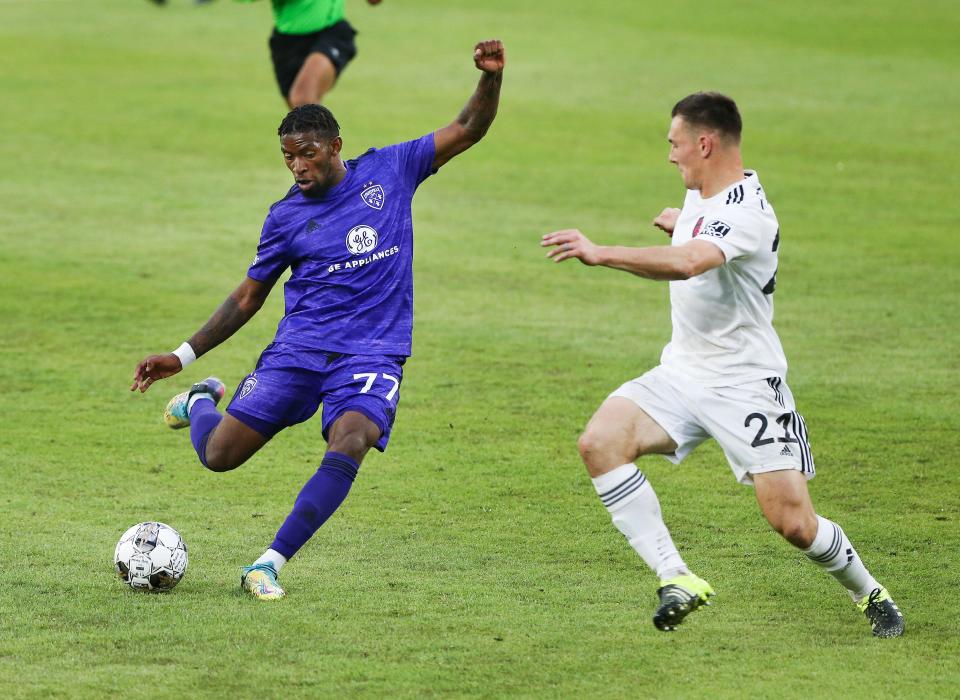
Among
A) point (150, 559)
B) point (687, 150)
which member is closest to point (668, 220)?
point (687, 150)

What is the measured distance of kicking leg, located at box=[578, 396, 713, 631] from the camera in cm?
591

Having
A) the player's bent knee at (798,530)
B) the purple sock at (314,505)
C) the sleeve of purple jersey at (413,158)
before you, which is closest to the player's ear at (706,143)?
the player's bent knee at (798,530)

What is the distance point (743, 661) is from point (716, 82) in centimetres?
1700

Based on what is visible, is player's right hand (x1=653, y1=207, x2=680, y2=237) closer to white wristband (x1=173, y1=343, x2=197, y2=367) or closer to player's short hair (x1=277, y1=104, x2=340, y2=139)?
player's short hair (x1=277, y1=104, x2=340, y2=139)

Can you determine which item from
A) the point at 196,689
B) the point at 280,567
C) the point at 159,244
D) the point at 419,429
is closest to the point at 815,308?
the point at 419,429

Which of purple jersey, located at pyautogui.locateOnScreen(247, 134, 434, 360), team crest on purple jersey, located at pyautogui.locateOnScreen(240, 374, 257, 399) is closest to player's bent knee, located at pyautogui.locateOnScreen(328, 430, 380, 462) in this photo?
purple jersey, located at pyautogui.locateOnScreen(247, 134, 434, 360)

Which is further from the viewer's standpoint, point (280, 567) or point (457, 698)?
point (280, 567)

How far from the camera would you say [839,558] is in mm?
5895

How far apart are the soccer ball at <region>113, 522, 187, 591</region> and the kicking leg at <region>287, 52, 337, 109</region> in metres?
8.87

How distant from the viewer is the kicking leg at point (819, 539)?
19.0 feet

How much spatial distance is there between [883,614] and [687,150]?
2.00 meters

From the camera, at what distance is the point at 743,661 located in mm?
5633

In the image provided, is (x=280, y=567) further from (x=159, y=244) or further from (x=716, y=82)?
(x=716, y=82)

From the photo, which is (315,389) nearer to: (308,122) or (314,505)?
(314,505)
